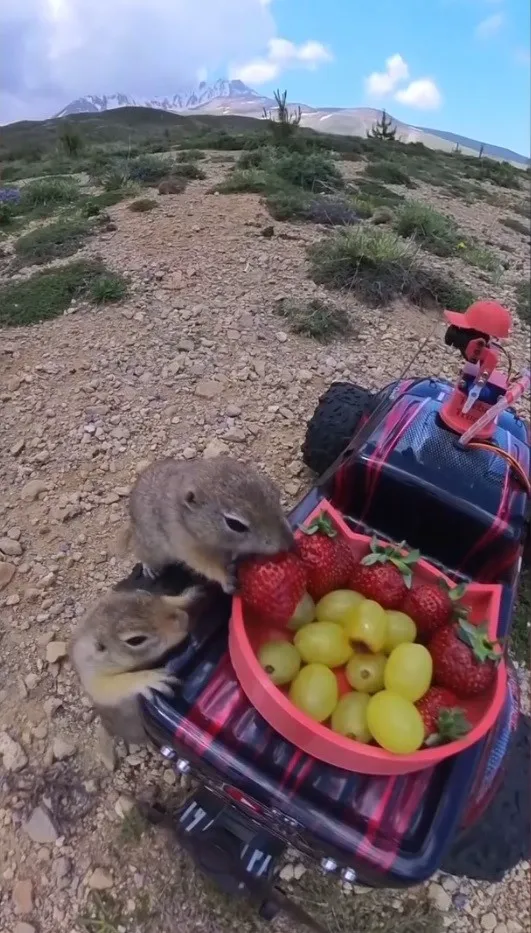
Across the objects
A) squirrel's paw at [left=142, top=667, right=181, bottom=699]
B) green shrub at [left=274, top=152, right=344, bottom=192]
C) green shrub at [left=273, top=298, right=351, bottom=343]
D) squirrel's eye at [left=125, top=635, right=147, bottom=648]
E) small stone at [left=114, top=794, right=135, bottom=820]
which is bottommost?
small stone at [left=114, top=794, right=135, bottom=820]

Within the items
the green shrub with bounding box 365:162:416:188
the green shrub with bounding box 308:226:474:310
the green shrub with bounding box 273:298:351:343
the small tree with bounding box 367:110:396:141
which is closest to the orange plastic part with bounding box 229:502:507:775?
the green shrub with bounding box 273:298:351:343

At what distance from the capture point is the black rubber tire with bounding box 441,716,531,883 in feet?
7.27

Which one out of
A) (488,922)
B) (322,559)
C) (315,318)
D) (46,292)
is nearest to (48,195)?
(46,292)

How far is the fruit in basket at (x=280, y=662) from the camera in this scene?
1.73 metres

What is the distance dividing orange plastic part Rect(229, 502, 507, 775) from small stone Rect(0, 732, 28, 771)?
1.40 metres

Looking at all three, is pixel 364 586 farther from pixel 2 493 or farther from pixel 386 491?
pixel 2 493

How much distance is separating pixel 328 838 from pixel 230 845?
2.74 ft

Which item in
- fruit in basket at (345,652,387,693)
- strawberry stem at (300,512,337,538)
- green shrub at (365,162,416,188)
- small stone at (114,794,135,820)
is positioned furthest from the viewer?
green shrub at (365,162,416,188)

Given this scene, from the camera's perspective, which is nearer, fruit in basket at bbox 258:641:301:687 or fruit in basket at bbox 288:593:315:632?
fruit in basket at bbox 258:641:301:687

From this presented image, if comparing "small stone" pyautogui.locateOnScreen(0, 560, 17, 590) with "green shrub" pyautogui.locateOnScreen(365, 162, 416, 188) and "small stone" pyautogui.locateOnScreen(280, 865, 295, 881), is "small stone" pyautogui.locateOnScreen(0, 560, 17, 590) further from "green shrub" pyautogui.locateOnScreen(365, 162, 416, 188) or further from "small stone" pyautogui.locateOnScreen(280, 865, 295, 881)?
"green shrub" pyautogui.locateOnScreen(365, 162, 416, 188)

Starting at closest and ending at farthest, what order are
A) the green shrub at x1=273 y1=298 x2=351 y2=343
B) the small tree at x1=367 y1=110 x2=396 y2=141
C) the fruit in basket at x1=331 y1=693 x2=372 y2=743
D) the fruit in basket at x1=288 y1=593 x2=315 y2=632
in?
1. the fruit in basket at x1=331 y1=693 x2=372 y2=743
2. the fruit in basket at x1=288 y1=593 x2=315 y2=632
3. the green shrub at x1=273 y1=298 x2=351 y2=343
4. the small tree at x1=367 y1=110 x2=396 y2=141

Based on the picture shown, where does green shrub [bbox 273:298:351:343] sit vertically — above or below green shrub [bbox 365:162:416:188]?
below

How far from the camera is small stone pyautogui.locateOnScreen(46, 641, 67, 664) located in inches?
116

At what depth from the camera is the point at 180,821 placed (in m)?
2.37
